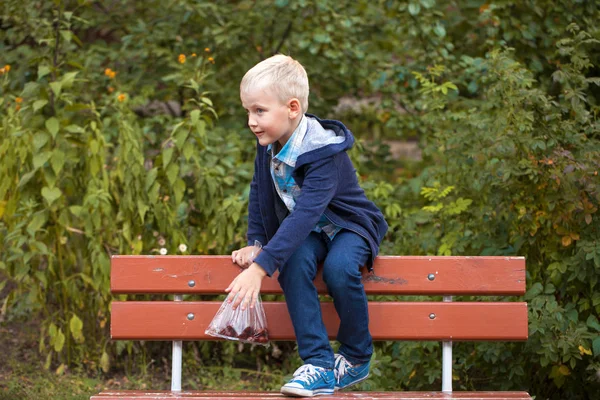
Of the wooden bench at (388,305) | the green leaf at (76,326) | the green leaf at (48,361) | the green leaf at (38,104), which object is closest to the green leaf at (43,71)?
the green leaf at (38,104)

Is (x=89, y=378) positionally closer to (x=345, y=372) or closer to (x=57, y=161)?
(x=57, y=161)

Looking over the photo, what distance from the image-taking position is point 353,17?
560 centimetres


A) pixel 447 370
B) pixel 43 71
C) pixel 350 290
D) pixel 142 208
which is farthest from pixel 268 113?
pixel 43 71

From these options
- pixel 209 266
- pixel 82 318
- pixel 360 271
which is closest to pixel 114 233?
pixel 82 318

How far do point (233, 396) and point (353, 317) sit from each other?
506mm

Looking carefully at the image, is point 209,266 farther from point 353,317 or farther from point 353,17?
point 353,17

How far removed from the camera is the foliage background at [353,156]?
3.79 meters

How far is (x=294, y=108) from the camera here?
116 inches

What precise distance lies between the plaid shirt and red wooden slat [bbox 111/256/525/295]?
0.79 feet

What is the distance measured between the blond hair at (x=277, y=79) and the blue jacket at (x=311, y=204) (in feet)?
0.69

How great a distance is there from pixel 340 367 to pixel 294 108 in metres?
0.94

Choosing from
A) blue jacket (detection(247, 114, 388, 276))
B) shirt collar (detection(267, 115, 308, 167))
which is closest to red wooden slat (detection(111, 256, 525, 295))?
blue jacket (detection(247, 114, 388, 276))

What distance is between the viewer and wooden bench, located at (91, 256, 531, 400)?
3178 millimetres

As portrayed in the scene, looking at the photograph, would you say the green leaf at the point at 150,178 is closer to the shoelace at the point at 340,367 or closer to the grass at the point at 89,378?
the grass at the point at 89,378
